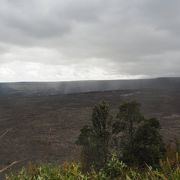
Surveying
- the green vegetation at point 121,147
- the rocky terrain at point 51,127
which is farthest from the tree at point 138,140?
the rocky terrain at point 51,127

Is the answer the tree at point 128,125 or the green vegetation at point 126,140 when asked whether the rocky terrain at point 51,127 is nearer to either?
the green vegetation at point 126,140

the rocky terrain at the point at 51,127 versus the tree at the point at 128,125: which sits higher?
the tree at the point at 128,125

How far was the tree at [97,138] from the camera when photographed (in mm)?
22559

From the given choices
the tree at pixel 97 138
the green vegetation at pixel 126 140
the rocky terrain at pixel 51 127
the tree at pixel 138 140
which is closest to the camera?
the tree at pixel 97 138

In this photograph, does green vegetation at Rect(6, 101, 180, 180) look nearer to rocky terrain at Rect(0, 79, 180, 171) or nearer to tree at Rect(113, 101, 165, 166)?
tree at Rect(113, 101, 165, 166)

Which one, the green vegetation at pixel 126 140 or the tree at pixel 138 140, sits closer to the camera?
the green vegetation at pixel 126 140

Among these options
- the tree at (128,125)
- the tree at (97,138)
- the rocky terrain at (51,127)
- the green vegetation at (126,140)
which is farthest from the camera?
the rocky terrain at (51,127)

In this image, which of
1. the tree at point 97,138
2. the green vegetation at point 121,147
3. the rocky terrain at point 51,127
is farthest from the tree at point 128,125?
the rocky terrain at point 51,127

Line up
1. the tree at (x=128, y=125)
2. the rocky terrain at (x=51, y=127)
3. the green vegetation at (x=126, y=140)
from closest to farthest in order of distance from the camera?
the green vegetation at (x=126, y=140) → the tree at (x=128, y=125) → the rocky terrain at (x=51, y=127)

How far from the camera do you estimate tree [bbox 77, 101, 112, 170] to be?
22.6 metres

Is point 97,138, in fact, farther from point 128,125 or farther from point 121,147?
point 128,125

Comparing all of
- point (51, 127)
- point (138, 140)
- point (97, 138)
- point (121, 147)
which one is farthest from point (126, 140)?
point (51, 127)

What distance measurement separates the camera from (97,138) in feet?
76.3

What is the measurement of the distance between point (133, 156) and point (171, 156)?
7.91 ft
